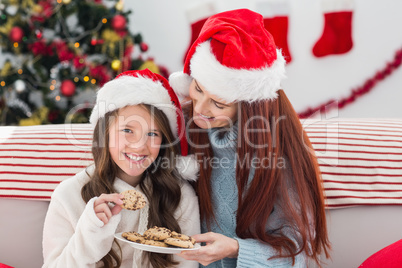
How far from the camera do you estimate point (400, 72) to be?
10.3 ft

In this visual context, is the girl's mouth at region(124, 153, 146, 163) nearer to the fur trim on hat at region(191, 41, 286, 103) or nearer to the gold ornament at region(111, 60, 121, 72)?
the fur trim on hat at region(191, 41, 286, 103)

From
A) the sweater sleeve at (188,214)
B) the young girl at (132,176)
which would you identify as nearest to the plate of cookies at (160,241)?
the young girl at (132,176)

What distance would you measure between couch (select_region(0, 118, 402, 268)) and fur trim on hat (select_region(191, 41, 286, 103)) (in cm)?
43

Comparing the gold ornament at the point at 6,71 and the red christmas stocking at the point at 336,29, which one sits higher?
the red christmas stocking at the point at 336,29

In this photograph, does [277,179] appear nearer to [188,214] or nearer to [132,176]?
[188,214]

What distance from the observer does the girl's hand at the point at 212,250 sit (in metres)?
1.09

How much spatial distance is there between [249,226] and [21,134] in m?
0.95

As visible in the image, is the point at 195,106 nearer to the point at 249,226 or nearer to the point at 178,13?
the point at 249,226

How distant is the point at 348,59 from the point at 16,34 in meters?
2.52

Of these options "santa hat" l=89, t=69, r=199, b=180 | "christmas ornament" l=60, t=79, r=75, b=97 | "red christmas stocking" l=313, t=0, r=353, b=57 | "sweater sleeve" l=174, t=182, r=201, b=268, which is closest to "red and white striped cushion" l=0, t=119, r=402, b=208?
"santa hat" l=89, t=69, r=199, b=180

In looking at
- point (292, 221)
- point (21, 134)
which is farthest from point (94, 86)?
point (292, 221)

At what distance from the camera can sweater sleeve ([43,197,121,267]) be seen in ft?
3.53

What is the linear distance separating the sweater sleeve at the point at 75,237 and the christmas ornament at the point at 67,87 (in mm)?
1785

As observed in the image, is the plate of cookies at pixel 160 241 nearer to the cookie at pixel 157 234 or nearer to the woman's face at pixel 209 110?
the cookie at pixel 157 234
